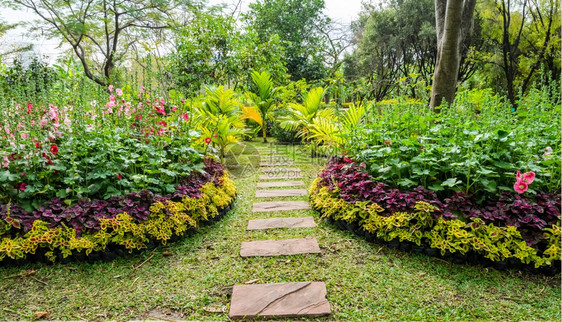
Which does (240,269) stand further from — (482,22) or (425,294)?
(482,22)

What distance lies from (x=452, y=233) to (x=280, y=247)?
1224 millimetres

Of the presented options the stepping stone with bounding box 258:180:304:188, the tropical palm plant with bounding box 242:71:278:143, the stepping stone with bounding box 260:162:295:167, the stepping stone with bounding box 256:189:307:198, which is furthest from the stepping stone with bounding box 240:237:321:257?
the tropical palm plant with bounding box 242:71:278:143

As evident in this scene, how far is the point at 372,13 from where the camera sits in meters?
10.9

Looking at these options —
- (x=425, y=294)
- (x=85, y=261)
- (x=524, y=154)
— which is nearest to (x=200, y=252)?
(x=85, y=261)

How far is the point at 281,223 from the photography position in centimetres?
285

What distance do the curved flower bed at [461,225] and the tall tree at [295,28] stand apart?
31.7 feet

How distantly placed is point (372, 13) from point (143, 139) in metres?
10.5

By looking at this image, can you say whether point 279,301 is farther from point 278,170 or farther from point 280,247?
point 278,170

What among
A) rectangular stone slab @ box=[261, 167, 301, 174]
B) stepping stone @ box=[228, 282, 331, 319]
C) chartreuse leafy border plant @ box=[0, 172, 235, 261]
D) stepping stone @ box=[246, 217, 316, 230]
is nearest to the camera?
stepping stone @ box=[228, 282, 331, 319]

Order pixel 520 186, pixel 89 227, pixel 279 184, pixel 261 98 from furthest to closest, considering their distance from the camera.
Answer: pixel 261 98, pixel 279 184, pixel 89 227, pixel 520 186

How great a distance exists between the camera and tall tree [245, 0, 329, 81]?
38.0ft

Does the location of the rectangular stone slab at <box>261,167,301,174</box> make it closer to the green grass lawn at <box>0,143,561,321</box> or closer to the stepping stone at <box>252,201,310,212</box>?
the stepping stone at <box>252,201,310,212</box>

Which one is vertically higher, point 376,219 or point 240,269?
point 376,219


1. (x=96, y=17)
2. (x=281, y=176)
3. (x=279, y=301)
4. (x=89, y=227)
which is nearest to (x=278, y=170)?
(x=281, y=176)
